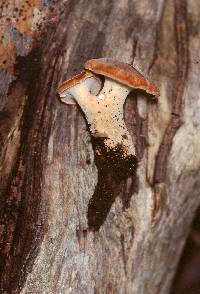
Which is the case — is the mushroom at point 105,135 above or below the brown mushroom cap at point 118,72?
below

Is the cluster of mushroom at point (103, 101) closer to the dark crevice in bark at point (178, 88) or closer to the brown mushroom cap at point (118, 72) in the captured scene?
the brown mushroom cap at point (118, 72)

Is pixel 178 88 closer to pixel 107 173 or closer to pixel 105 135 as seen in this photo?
pixel 105 135

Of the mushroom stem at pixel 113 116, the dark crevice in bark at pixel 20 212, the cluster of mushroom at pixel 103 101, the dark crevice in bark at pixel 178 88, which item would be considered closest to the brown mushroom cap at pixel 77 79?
the cluster of mushroom at pixel 103 101

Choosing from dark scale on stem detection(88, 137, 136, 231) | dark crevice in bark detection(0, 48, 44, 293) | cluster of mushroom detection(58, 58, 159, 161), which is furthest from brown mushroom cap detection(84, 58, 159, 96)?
dark crevice in bark detection(0, 48, 44, 293)

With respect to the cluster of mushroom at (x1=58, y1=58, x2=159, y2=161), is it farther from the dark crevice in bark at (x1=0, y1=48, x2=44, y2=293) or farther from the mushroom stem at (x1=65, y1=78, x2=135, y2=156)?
the dark crevice in bark at (x1=0, y1=48, x2=44, y2=293)

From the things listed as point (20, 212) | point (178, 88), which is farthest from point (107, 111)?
point (20, 212)
